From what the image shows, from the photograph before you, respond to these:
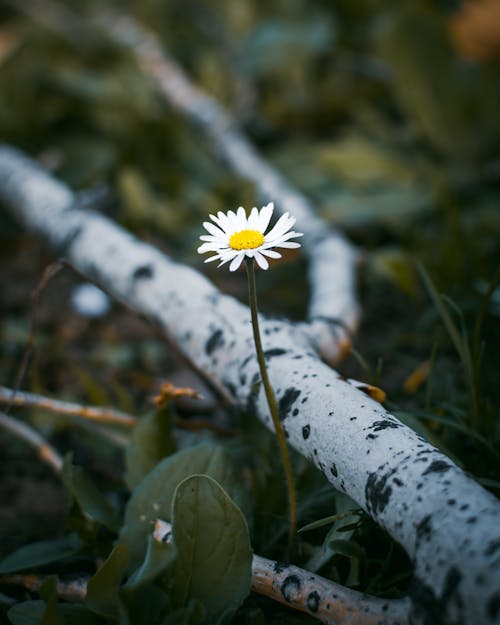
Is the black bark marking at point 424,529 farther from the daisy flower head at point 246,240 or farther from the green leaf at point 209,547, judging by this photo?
the daisy flower head at point 246,240

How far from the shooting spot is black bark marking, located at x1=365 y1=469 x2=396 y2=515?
2.76ft

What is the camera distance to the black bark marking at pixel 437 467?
2.71 feet

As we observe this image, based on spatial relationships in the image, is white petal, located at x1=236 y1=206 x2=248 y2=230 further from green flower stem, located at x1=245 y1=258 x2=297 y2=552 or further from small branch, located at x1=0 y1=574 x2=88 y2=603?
small branch, located at x1=0 y1=574 x2=88 y2=603

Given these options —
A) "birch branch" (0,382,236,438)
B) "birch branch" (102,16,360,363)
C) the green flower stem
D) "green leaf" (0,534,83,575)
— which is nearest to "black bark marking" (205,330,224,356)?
"birch branch" (0,382,236,438)

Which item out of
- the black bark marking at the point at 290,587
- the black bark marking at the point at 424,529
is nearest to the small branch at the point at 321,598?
the black bark marking at the point at 290,587

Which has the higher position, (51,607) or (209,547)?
(209,547)

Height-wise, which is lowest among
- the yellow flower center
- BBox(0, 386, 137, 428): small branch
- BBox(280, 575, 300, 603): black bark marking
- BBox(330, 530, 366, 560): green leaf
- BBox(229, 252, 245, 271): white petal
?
BBox(280, 575, 300, 603): black bark marking

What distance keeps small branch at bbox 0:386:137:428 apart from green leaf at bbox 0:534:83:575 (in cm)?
28

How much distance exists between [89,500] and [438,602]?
26.8 inches

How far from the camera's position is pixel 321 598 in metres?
0.90

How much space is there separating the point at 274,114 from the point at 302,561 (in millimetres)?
2694

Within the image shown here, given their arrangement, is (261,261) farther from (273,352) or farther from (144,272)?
(144,272)

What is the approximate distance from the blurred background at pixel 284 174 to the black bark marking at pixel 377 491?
10.0 inches

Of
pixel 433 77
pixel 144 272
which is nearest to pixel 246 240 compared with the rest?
pixel 144 272
